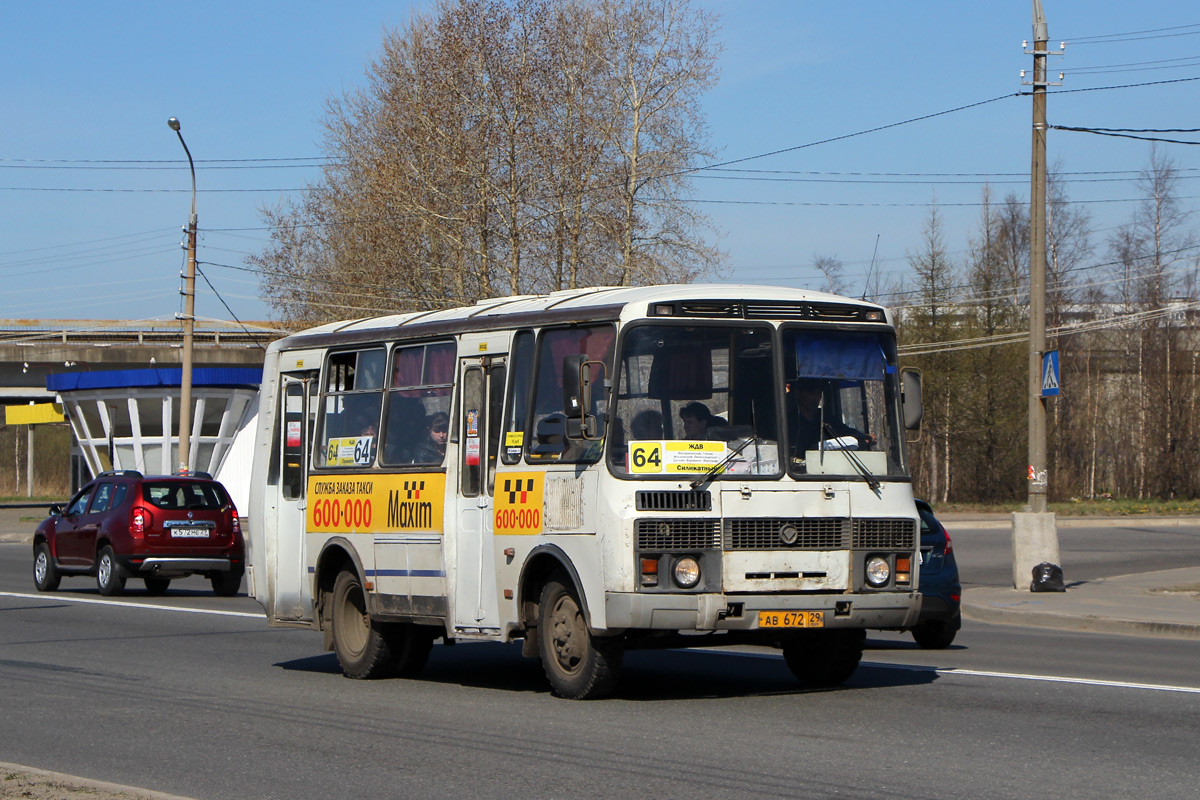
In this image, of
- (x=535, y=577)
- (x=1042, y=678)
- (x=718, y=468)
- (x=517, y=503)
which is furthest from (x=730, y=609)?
(x=1042, y=678)

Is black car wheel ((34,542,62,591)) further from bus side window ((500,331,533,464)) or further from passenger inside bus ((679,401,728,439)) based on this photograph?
passenger inside bus ((679,401,728,439))

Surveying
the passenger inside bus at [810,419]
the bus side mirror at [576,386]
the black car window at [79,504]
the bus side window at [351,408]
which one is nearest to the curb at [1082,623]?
the passenger inside bus at [810,419]

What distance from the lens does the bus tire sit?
12347 mm

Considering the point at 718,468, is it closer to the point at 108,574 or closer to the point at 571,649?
the point at 571,649

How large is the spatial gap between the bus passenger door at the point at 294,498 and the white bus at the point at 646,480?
115cm

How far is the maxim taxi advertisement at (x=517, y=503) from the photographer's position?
10656 millimetres

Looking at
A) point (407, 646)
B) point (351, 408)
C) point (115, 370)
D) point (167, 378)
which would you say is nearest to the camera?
point (407, 646)

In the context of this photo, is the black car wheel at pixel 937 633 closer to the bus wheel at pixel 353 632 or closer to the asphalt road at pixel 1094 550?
the bus wheel at pixel 353 632

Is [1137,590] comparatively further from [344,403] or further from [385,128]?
[385,128]

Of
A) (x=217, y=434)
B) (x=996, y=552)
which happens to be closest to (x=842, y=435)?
(x=996, y=552)

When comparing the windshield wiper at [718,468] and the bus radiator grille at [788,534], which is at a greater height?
the windshield wiper at [718,468]

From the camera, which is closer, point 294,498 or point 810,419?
point 810,419

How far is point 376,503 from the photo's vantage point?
12273 mm

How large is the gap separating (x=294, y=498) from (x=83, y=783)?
6183mm
